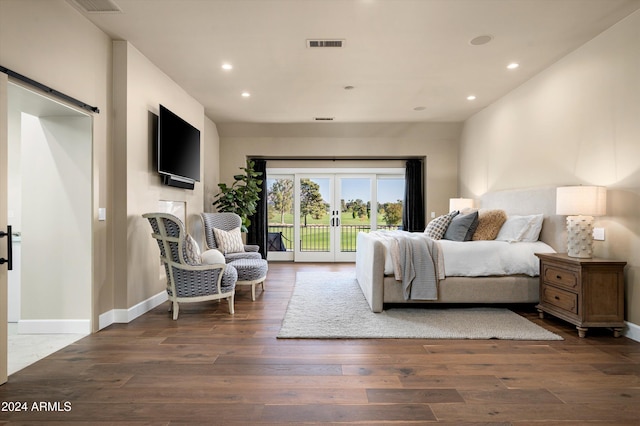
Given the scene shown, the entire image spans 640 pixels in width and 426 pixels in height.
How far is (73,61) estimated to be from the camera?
286 cm

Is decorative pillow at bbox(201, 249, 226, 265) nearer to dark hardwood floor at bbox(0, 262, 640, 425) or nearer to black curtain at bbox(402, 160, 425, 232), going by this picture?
dark hardwood floor at bbox(0, 262, 640, 425)

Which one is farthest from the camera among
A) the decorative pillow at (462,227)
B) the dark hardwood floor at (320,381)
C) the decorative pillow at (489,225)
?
the decorative pillow at (489,225)

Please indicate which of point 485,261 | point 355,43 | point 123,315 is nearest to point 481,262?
point 485,261

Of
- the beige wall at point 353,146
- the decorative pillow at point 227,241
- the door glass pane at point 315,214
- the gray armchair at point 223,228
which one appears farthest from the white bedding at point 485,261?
the door glass pane at point 315,214

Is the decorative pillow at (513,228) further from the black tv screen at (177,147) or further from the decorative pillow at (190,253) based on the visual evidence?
the black tv screen at (177,147)

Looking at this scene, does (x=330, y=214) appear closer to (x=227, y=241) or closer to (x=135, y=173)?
(x=227, y=241)

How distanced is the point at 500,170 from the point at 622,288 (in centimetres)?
258

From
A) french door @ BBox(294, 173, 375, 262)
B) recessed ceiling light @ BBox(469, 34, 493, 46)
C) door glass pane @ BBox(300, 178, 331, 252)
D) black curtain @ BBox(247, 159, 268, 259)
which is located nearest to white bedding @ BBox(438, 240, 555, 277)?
recessed ceiling light @ BBox(469, 34, 493, 46)

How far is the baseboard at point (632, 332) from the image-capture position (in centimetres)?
285

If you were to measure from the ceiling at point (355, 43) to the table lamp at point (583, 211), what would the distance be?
1.53 meters

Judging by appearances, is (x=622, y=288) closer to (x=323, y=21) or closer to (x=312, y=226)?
(x=323, y=21)

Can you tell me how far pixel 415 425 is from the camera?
1.71 m

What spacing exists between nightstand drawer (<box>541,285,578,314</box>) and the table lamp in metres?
0.37

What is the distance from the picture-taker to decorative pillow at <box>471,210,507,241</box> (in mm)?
4258
